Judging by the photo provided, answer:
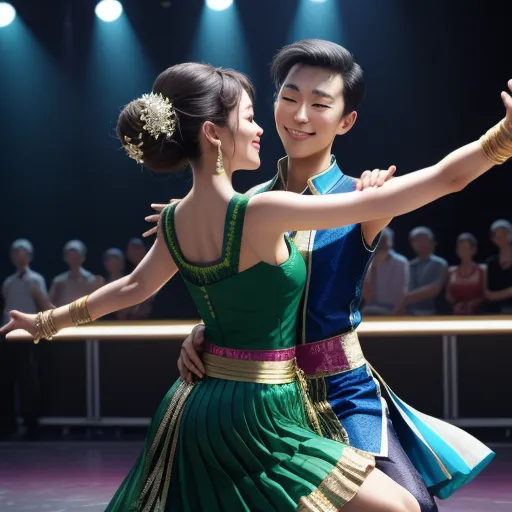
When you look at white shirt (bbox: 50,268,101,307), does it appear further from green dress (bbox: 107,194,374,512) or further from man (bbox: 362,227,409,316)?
green dress (bbox: 107,194,374,512)

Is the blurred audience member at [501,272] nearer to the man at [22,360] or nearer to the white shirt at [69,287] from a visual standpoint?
the white shirt at [69,287]

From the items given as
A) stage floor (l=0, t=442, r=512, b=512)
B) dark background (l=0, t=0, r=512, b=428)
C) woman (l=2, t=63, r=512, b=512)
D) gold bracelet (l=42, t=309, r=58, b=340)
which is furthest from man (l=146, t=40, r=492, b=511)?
dark background (l=0, t=0, r=512, b=428)

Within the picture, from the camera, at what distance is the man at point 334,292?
233 centimetres

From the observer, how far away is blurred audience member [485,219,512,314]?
619cm

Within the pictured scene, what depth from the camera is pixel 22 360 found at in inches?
258

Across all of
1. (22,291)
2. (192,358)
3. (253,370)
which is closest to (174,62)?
(22,291)

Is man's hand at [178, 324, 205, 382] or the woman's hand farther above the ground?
the woman's hand

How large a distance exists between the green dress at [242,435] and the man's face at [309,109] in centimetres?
41

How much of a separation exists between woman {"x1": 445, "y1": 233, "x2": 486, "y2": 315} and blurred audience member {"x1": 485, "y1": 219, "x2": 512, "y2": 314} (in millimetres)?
74

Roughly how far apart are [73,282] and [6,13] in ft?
13.0

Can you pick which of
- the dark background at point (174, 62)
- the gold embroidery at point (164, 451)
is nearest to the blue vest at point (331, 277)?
the gold embroidery at point (164, 451)

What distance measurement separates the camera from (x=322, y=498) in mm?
2076

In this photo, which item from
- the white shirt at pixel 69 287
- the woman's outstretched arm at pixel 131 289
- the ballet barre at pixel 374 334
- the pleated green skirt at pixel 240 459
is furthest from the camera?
the white shirt at pixel 69 287

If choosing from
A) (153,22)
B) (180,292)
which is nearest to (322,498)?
(180,292)
